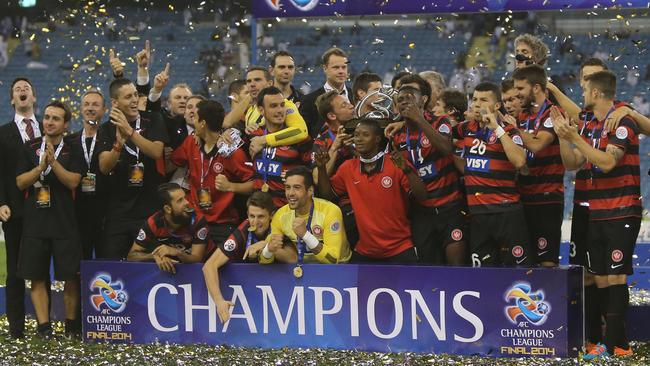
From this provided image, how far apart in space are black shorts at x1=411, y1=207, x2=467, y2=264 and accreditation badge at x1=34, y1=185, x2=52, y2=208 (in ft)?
8.35

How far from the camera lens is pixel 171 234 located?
7.67 meters

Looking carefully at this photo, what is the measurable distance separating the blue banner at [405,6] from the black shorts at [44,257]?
3721 mm

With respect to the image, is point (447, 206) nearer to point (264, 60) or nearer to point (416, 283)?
point (416, 283)

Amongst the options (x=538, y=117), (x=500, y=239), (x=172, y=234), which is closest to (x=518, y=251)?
(x=500, y=239)

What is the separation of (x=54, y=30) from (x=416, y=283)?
17171 mm

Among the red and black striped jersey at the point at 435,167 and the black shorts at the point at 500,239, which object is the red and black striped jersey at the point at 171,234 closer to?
the red and black striped jersey at the point at 435,167

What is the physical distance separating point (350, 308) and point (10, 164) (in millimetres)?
2831

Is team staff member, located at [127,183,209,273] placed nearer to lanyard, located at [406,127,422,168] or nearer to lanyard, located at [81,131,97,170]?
lanyard, located at [81,131,97,170]

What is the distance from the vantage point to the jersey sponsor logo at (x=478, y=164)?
277 inches

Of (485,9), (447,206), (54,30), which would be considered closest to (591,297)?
(447,206)

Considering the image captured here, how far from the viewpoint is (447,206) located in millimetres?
7297

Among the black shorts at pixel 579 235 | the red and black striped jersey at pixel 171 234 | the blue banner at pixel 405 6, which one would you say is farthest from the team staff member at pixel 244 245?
the blue banner at pixel 405 6

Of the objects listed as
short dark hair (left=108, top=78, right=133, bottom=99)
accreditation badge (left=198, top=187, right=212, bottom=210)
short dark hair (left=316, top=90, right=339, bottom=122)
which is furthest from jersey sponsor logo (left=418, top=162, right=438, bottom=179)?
short dark hair (left=108, top=78, right=133, bottom=99)

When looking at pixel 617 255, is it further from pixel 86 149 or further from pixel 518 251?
pixel 86 149
